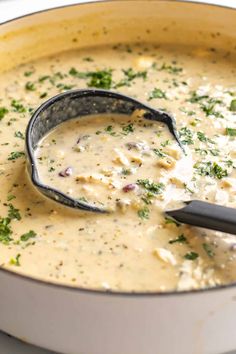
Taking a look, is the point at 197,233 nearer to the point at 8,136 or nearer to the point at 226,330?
the point at 226,330

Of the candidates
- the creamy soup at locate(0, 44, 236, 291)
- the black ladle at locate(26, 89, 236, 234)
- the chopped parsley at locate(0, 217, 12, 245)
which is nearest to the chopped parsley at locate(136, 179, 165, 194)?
the creamy soup at locate(0, 44, 236, 291)

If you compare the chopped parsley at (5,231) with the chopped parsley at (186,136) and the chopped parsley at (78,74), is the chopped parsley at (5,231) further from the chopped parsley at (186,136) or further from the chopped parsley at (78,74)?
the chopped parsley at (78,74)

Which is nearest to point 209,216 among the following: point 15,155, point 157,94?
point 15,155

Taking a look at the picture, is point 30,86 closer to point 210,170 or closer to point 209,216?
point 210,170

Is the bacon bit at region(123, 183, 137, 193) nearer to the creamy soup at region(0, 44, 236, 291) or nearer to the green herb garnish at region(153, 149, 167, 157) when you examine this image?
the creamy soup at region(0, 44, 236, 291)

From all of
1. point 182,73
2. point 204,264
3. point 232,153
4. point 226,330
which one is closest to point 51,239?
point 204,264

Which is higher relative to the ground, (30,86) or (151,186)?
(30,86)
